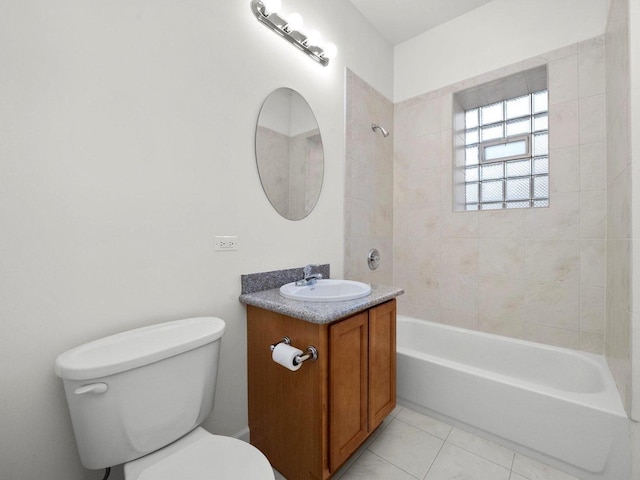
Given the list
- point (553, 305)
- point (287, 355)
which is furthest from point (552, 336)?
point (287, 355)

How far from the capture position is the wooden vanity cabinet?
44.3 inches

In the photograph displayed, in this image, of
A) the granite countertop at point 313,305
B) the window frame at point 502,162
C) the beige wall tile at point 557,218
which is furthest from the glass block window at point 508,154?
the granite countertop at point 313,305

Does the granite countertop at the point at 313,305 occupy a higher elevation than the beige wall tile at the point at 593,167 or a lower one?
lower

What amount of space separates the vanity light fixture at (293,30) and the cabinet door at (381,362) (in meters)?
1.58

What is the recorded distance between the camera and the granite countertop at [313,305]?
1.08 metres

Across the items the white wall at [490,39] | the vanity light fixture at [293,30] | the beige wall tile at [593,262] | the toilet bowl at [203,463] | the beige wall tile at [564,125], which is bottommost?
the toilet bowl at [203,463]

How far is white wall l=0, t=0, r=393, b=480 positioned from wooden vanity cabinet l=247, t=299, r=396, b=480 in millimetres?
164

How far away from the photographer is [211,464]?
85 centimetres

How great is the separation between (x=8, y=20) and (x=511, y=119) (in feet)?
9.53

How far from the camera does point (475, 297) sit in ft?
7.16

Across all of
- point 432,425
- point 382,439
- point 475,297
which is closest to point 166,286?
point 382,439

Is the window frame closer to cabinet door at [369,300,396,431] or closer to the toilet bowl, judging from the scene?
cabinet door at [369,300,396,431]

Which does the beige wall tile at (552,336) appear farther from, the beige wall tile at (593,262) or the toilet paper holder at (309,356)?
the toilet paper holder at (309,356)

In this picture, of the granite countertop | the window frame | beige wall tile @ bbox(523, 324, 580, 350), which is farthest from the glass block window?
the granite countertop
